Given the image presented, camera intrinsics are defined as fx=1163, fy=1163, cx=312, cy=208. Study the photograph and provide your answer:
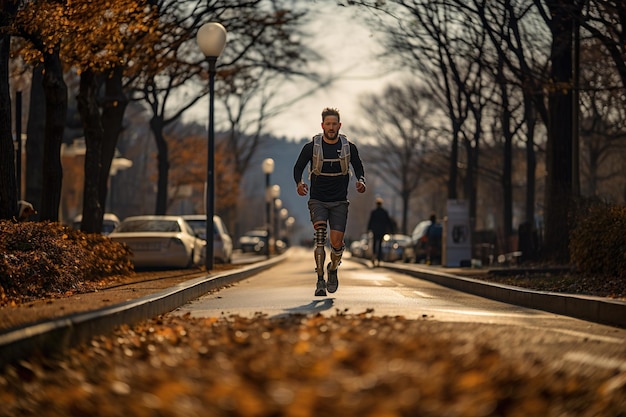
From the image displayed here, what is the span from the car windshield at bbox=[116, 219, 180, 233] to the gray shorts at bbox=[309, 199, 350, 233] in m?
11.4

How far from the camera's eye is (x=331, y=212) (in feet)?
45.2

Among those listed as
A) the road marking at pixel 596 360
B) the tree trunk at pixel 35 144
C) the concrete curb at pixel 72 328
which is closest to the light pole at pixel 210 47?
the tree trunk at pixel 35 144

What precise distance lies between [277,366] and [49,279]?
8.50 metres

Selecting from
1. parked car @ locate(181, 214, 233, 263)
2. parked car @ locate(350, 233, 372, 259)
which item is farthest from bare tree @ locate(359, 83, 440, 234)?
parked car @ locate(181, 214, 233, 263)

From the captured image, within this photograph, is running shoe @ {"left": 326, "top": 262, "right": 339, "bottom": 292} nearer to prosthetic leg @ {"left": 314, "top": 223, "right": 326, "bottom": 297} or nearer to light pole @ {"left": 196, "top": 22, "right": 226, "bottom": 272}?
prosthetic leg @ {"left": 314, "top": 223, "right": 326, "bottom": 297}

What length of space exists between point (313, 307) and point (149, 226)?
44.1 feet

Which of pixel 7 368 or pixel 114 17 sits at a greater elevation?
pixel 114 17

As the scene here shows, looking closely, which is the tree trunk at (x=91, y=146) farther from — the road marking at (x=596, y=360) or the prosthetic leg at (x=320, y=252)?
the road marking at (x=596, y=360)

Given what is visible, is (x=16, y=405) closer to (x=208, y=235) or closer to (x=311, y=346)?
(x=311, y=346)

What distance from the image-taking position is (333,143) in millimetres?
13547

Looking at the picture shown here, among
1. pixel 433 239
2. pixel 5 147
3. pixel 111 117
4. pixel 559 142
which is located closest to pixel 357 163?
pixel 5 147

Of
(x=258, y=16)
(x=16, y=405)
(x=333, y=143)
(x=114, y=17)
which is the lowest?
(x=16, y=405)

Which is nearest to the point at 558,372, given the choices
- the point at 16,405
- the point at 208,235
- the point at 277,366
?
the point at 277,366

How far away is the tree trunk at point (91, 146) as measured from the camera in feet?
72.6
